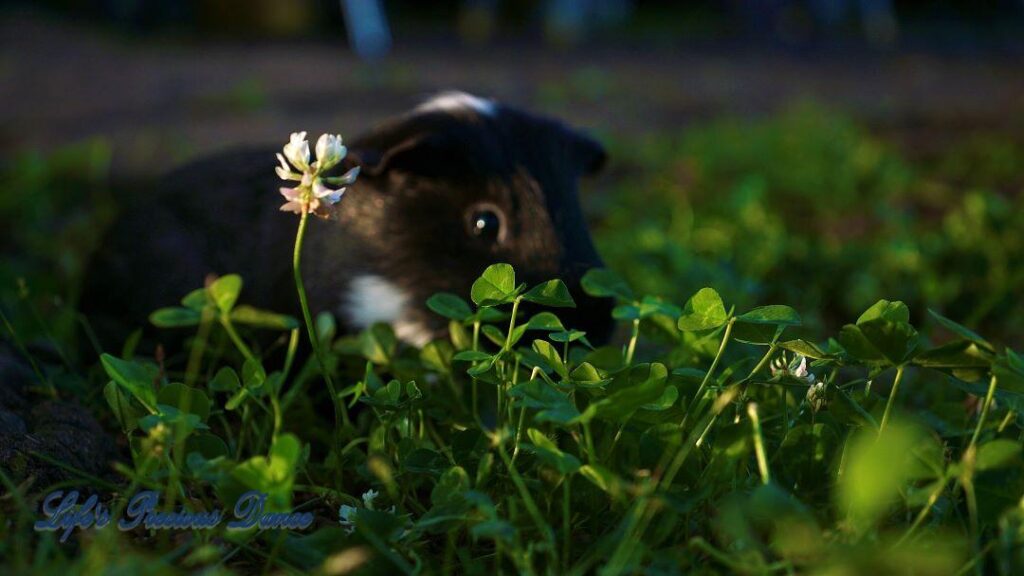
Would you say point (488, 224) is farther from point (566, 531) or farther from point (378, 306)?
point (566, 531)

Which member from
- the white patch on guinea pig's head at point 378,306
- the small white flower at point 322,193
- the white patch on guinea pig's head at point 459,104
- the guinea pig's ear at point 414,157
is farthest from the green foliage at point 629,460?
the white patch on guinea pig's head at point 459,104

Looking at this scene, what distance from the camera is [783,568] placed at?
1445mm

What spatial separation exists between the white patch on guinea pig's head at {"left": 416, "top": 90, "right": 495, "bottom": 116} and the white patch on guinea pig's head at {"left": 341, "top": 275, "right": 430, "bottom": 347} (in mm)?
476

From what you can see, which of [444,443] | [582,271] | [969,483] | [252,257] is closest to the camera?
[969,483]

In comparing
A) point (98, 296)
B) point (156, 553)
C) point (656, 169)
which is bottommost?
point (656, 169)

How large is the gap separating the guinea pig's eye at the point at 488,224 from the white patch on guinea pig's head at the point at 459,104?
279mm

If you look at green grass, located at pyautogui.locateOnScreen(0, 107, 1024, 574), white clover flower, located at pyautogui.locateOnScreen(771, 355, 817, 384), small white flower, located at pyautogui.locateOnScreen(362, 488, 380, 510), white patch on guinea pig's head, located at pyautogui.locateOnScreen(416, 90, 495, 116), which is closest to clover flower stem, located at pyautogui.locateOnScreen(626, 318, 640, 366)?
green grass, located at pyautogui.locateOnScreen(0, 107, 1024, 574)

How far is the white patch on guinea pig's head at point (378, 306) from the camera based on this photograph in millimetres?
2516

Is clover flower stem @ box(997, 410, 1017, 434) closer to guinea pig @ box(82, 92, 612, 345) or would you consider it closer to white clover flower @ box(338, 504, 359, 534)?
guinea pig @ box(82, 92, 612, 345)

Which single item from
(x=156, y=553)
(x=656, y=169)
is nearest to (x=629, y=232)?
→ (x=656, y=169)

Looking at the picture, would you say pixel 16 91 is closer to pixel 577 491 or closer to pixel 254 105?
pixel 254 105

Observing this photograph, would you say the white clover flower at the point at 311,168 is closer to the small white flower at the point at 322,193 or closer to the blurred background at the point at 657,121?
the small white flower at the point at 322,193

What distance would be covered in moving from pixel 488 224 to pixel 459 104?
0.37 metres

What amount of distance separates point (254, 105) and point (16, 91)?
70.9 inches
